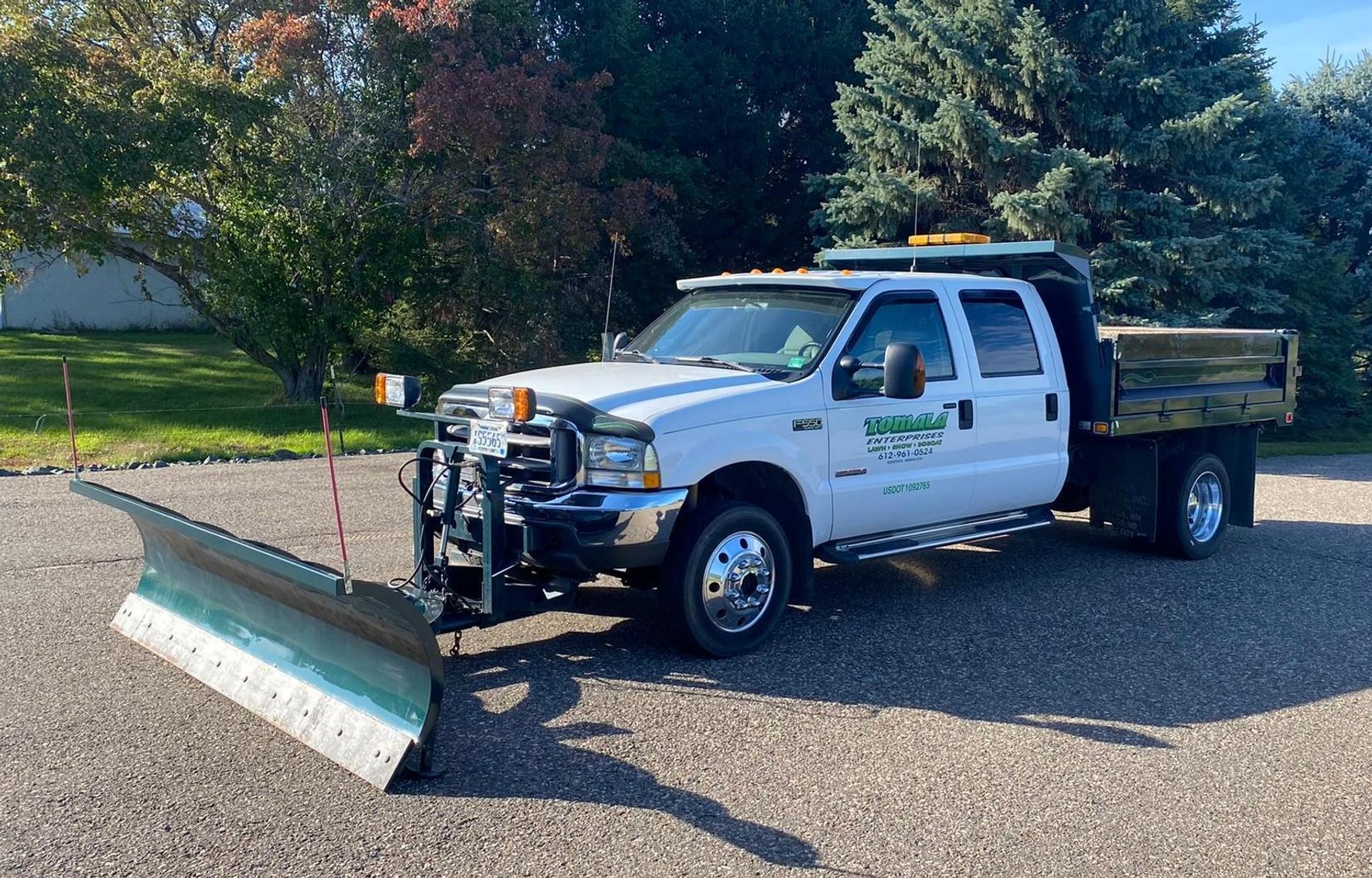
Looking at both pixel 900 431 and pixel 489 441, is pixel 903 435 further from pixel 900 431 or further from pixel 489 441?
pixel 489 441

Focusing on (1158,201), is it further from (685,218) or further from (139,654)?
(139,654)

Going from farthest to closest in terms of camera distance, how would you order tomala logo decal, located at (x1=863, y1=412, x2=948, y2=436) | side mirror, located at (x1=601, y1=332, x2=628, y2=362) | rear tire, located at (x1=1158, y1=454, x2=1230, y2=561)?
rear tire, located at (x1=1158, y1=454, x2=1230, y2=561)
side mirror, located at (x1=601, y1=332, x2=628, y2=362)
tomala logo decal, located at (x1=863, y1=412, x2=948, y2=436)

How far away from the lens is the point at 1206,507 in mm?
9836

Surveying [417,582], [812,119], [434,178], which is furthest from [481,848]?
[812,119]

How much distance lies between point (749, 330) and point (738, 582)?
176cm

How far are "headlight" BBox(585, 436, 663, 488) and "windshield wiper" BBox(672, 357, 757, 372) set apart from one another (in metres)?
1.19

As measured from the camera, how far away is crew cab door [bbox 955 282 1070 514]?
26.2 feet

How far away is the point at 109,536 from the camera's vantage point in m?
9.60

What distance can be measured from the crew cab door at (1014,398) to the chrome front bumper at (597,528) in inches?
105

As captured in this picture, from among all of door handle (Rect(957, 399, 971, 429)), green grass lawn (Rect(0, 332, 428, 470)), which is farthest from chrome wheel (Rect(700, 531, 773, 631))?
green grass lawn (Rect(0, 332, 428, 470))

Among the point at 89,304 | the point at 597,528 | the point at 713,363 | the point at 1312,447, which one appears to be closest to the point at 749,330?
the point at 713,363

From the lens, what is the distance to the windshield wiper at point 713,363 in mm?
7168

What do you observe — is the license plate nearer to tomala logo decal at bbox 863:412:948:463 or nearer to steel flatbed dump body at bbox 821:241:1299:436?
tomala logo decal at bbox 863:412:948:463

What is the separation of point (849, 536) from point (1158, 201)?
43.3ft
